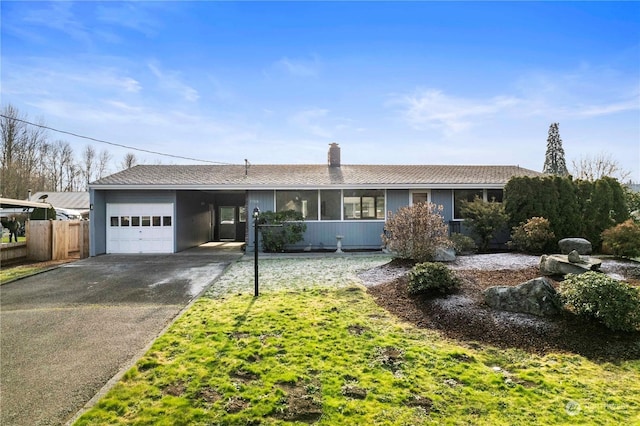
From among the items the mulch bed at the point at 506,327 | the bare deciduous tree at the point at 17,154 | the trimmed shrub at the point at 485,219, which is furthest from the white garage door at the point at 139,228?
the bare deciduous tree at the point at 17,154

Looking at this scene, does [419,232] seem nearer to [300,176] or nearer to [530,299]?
[530,299]

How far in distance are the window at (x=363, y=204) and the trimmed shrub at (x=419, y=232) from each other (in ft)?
15.7

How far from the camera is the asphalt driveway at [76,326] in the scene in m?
3.37

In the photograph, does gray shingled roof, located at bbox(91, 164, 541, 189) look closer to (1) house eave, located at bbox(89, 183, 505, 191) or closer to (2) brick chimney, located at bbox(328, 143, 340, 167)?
(1) house eave, located at bbox(89, 183, 505, 191)

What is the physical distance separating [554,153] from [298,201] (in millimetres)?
33272

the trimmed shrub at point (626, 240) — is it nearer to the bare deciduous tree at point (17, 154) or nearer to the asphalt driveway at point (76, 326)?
the asphalt driveway at point (76, 326)

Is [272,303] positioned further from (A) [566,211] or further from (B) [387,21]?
(A) [566,211]

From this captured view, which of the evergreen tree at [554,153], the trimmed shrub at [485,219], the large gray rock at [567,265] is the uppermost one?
the evergreen tree at [554,153]

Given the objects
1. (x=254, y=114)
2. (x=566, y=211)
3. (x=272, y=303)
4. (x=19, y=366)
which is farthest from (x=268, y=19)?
(x=566, y=211)

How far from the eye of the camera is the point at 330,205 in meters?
14.2

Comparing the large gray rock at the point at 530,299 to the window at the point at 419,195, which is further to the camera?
the window at the point at 419,195

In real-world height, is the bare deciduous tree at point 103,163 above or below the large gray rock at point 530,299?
above

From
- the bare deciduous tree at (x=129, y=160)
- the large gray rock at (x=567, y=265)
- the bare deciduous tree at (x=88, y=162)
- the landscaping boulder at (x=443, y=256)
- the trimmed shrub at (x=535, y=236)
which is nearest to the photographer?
the large gray rock at (x=567, y=265)

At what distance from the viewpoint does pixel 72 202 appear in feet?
111
